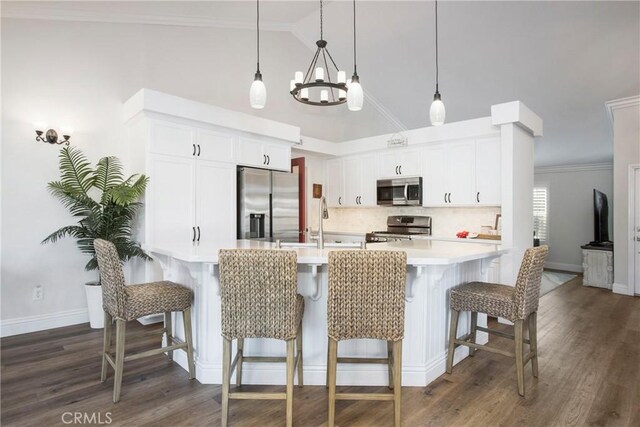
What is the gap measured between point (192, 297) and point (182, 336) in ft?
1.45

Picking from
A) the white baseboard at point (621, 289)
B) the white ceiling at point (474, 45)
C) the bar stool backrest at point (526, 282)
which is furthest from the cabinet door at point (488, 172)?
the white baseboard at point (621, 289)

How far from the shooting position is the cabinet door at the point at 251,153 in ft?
15.0

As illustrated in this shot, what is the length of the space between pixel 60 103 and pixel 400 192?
442 cm

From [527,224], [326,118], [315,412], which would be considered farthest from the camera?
[326,118]

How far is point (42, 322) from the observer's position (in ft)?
11.9

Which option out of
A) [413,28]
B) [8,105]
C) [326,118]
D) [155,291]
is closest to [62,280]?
[8,105]

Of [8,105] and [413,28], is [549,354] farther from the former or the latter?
[8,105]

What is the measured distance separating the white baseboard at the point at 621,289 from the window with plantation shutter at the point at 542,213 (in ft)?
10.1

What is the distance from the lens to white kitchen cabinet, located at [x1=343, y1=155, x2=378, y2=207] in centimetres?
582

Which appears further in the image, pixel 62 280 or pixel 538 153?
pixel 538 153

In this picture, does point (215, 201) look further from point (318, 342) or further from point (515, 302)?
point (515, 302)

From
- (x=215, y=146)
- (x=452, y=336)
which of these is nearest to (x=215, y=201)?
(x=215, y=146)

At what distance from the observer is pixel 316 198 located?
6406mm

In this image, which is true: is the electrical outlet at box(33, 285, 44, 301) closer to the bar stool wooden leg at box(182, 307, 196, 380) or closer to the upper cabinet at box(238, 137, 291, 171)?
the bar stool wooden leg at box(182, 307, 196, 380)
